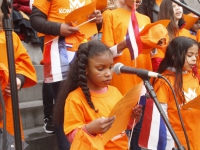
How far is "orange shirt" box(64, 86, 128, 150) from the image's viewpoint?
2188 mm

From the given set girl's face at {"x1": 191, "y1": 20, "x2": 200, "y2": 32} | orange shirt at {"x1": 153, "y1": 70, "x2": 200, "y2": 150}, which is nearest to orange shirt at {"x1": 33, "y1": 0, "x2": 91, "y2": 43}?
orange shirt at {"x1": 153, "y1": 70, "x2": 200, "y2": 150}

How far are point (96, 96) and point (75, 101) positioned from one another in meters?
0.17

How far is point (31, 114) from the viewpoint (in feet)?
13.3

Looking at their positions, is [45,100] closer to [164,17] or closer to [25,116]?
[25,116]

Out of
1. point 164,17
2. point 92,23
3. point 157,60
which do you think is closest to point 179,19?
point 164,17

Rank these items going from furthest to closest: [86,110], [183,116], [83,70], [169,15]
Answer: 1. [169,15]
2. [183,116]
3. [83,70]
4. [86,110]

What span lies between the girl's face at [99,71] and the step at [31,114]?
170 cm

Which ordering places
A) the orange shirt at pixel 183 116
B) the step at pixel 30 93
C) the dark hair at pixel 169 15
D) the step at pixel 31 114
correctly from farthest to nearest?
the step at pixel 30 93 → the step at pixel 31 114 → the dark hair at pixel 169 15 → the orange shirt at pixel 183 116

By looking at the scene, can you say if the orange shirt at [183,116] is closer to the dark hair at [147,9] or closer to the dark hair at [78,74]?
the dark hair at [78,74]

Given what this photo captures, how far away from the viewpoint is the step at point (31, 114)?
398 centimetres

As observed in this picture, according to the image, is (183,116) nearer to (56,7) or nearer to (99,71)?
(99,71)

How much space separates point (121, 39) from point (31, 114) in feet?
4.76

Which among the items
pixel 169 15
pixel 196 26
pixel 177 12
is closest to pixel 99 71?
pixel 169 15

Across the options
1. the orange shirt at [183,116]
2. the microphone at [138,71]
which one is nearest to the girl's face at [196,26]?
the orange shirt at [183,116]
